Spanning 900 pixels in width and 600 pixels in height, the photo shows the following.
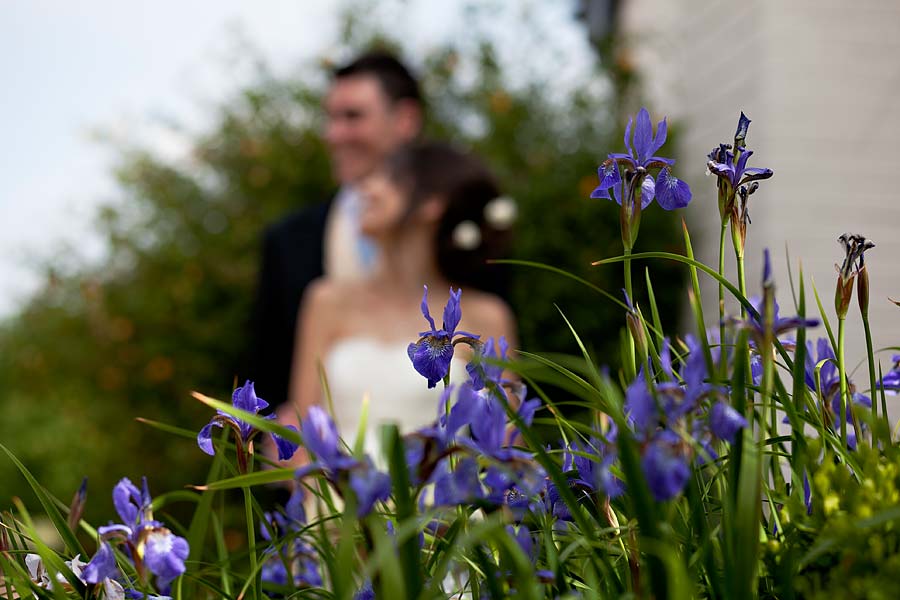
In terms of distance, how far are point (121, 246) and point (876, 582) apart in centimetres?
511

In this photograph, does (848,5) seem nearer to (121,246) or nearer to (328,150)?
(328,150)

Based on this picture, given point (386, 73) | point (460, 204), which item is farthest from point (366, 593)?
point (386, 73)

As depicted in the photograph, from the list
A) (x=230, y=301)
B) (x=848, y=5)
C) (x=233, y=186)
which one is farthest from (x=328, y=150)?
(x=848, y=5)

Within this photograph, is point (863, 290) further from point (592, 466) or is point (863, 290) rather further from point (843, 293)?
point (592, 466)

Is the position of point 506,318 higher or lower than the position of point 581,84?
lower

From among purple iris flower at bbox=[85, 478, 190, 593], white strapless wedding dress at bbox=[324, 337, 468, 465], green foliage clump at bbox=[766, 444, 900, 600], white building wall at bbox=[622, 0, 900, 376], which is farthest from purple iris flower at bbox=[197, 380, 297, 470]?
white building wall at bbox=[622, 0, 900, 376]

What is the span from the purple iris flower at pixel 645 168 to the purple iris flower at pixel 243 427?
0.79 ft

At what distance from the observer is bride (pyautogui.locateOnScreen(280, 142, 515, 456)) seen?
375 cm

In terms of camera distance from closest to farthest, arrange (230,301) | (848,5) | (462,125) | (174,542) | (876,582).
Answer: (876,582), (174,542), (848,5), (230,301), (462,125)

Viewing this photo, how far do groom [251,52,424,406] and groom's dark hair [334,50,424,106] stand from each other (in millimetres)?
Answer: 12

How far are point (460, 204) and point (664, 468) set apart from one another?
372cm

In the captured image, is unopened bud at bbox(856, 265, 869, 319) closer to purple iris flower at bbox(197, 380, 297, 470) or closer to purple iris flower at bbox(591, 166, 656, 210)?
purple iris flower at bbox(591, 166, 656, 210)

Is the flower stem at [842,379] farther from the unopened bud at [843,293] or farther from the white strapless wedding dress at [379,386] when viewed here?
the white strapless wedding dress at [379,386]

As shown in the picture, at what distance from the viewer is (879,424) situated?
1.42 ft
